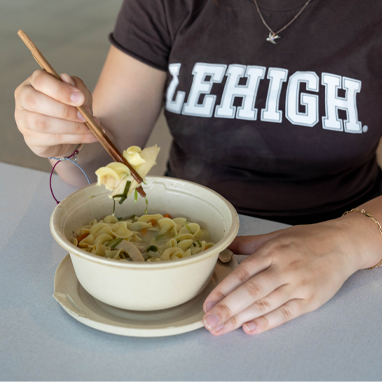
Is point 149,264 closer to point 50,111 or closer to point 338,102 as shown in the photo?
point 50,111

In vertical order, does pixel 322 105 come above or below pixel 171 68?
below

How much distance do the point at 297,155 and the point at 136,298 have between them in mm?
746

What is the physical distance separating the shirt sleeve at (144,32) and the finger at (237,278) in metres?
0.85

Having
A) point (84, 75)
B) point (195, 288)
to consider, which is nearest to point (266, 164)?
point (195, 288)

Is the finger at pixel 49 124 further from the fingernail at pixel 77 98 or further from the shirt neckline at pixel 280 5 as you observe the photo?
the shirt neckline at pixel 280 5

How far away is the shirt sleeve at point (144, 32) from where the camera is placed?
1.28 meters

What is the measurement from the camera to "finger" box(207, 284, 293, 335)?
0.65 metres

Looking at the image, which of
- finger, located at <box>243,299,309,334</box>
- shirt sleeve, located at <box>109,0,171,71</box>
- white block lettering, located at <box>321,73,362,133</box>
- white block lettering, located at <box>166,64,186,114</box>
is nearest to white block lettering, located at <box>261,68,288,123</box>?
white block lettering, located at <box>321,73,362,133</box>

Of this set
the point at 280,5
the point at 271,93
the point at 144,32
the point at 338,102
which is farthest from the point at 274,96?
the point at 144,32

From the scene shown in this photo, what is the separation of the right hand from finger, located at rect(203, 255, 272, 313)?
41 centimetres

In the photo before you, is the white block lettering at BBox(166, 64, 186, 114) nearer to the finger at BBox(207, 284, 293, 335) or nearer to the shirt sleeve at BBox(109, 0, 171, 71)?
the shirt sleeve at BBox(109, 0, 171, 71)

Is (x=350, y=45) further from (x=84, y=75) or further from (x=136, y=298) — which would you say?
(x=84, y=75)

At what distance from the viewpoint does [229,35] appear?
1221 mm

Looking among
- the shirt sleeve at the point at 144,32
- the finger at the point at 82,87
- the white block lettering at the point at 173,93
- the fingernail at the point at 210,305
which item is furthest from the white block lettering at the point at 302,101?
the fingernail at the point at 210,305
